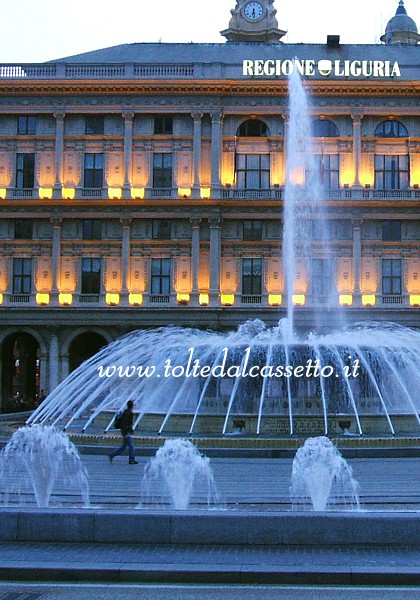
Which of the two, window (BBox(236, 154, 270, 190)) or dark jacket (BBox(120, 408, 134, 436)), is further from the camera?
window (BBox(236, 154, 270, 190))

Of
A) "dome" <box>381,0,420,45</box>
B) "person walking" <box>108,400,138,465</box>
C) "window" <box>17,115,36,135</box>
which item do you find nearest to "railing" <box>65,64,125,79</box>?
"window" <box>17,115,36,135</box>

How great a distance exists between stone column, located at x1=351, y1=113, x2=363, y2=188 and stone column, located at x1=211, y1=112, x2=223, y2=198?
25.7 ft

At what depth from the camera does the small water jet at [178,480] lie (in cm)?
1410

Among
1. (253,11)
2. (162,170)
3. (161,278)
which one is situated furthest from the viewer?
(253,11)

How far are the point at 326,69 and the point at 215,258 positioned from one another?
1295cm

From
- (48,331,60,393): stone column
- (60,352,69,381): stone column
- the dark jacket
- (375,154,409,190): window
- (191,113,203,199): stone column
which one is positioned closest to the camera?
the dark jacket

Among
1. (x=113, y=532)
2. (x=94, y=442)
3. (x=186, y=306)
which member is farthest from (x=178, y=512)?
(x=186, y=306)

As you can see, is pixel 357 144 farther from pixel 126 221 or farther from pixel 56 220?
pixel 56 220

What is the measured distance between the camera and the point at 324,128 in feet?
182

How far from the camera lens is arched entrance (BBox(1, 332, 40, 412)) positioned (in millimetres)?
54750

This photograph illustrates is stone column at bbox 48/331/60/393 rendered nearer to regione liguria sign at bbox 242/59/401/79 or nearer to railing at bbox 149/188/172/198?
railing at bbox 149/188/172/198

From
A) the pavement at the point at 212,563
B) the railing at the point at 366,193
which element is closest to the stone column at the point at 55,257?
the railing at the point at 366,193

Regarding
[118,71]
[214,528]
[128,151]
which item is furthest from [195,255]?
[214,528]

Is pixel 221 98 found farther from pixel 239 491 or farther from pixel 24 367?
pixel 239 491
